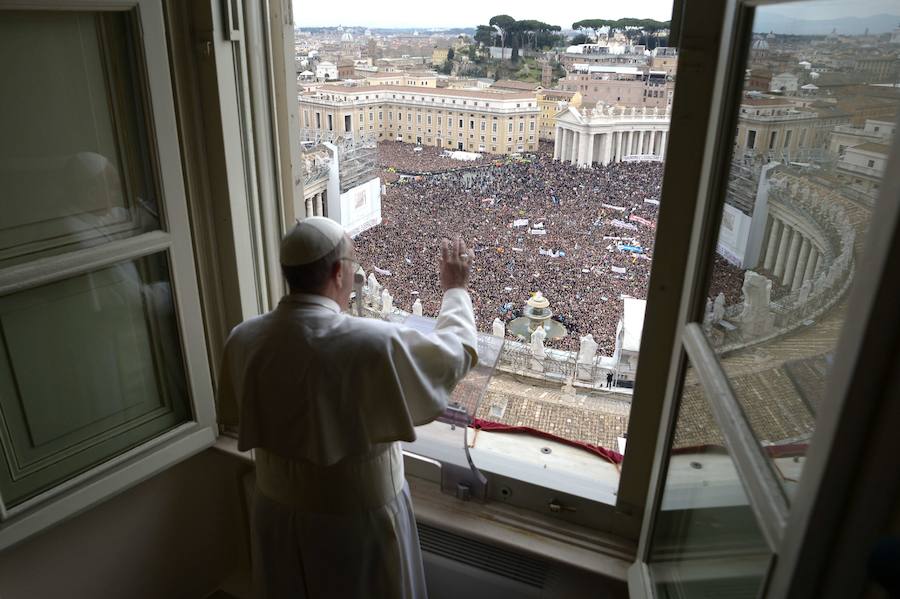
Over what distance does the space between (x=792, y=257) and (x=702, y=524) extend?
0.47 metres

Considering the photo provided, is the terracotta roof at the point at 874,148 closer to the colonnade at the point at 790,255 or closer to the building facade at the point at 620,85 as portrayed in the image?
the colonnade at the point at 790,255

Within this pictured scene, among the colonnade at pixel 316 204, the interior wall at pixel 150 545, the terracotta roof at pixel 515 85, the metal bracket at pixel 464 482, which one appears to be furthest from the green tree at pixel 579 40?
the interior wall at pixel 150 545

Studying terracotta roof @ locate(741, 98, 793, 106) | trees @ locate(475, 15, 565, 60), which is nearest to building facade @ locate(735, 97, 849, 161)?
terracotta roof @ locate(741, 98, 793, 106)

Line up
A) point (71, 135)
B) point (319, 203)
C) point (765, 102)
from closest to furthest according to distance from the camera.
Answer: point (765, 102)
point (71, 135)
point (319, 203)

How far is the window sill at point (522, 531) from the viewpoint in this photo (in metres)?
1.36

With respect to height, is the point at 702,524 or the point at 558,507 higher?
the point at 702,524

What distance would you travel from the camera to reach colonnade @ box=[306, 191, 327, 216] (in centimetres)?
176

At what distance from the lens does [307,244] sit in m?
1.13

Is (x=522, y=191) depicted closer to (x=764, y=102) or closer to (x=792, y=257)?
(x=764, y=102)

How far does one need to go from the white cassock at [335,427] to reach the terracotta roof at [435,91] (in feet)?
1.66

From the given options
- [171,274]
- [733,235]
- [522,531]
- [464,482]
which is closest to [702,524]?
[733,235]

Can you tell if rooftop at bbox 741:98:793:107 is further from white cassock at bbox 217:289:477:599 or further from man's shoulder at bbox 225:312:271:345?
man's shoulder at bbox 225:312:271:345

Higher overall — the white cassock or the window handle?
the window handle

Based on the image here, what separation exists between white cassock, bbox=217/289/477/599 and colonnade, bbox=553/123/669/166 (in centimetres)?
44
